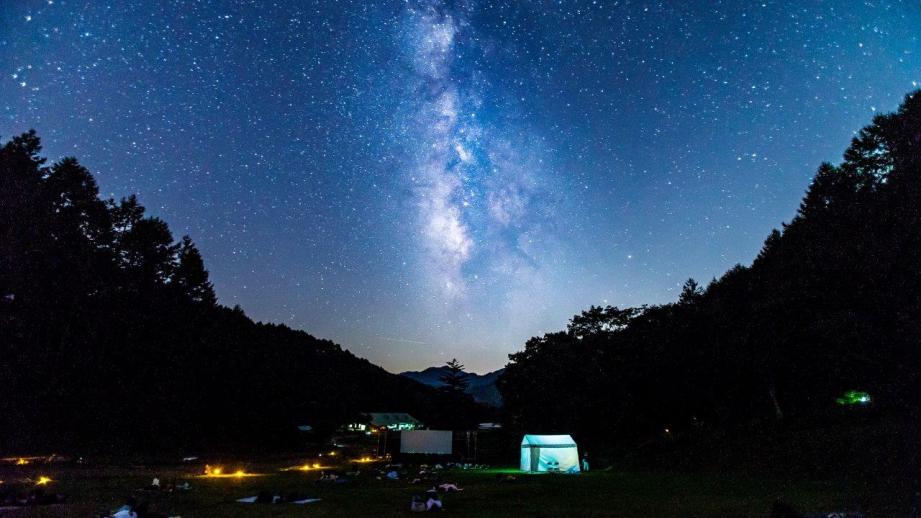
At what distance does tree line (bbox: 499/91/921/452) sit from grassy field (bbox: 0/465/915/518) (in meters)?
7.45

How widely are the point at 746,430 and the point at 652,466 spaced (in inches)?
280

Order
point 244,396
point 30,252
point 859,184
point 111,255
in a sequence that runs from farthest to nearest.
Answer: point 244,396 → point 111,255 → point 30,252 → point 859,184

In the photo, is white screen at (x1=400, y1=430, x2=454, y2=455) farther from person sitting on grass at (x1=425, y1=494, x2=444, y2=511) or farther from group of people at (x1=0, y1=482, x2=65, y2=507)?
group of people at (x1=0, y1=482, x2=65, y2=507)

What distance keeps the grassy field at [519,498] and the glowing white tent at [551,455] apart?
1366cm

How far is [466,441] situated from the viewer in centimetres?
5131

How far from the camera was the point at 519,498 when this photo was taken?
65.8 ft

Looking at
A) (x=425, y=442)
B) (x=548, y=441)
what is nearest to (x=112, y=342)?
(x=425, y=442)

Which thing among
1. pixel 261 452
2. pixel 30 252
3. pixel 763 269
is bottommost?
pixel 261 452

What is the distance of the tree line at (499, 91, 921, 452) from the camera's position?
22906 millimetres

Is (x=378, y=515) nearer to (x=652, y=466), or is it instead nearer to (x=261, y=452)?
(x=652, y=466)

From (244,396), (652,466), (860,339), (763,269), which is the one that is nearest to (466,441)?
(652,466)

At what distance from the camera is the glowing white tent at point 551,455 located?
40.4 meters

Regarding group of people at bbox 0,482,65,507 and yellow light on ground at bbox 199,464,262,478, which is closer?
group of people at bbox 0,482,65,507

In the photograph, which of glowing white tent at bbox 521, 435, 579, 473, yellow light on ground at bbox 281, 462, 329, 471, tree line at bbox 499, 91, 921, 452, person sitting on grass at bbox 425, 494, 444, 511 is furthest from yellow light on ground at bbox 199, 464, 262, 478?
tree line at bbox 499, 91, 921, 452
